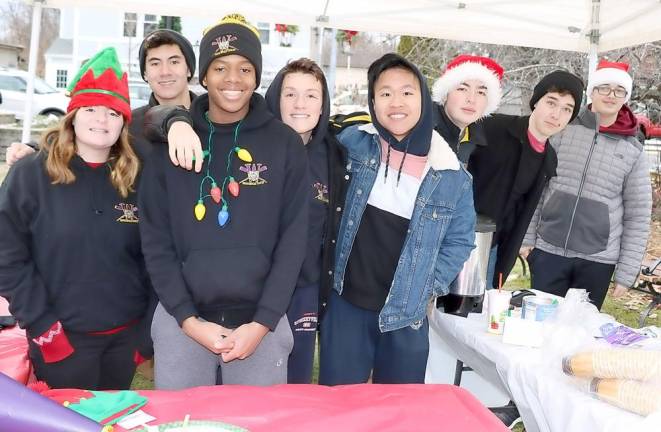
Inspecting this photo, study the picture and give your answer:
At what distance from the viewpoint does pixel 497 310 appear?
232 cm

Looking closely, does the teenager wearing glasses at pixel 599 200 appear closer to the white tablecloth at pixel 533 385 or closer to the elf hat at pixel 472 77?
the elf hat at pixel 472 77

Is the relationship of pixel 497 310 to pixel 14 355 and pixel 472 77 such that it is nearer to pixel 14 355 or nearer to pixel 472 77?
pixel 472 77

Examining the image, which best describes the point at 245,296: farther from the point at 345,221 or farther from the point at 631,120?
the point at 631,120

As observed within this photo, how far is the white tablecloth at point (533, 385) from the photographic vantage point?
5.38 ft

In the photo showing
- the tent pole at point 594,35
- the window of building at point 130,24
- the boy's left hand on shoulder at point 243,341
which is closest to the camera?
the boy's left hand on shoulder at point 243,341

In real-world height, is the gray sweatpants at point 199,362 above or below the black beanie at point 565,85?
below

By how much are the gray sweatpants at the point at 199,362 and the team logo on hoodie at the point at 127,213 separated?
12.7 inches

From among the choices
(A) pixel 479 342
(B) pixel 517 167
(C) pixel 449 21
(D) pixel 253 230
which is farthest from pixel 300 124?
(C) pixel 449 21

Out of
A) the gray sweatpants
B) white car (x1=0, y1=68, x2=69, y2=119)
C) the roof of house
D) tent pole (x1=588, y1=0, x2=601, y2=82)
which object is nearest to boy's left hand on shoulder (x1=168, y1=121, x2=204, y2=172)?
the gray sweatpants

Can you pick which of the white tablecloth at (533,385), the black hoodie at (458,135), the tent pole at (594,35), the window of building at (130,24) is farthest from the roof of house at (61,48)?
the white tablecloth at (533,385)

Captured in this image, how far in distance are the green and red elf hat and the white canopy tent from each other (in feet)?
8.86

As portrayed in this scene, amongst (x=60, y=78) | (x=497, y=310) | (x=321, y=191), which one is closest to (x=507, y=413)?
(x=497, y=310)

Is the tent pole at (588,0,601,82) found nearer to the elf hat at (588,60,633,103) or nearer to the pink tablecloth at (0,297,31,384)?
the elf hat at (588,60,633,103)

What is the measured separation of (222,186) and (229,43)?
455mm
